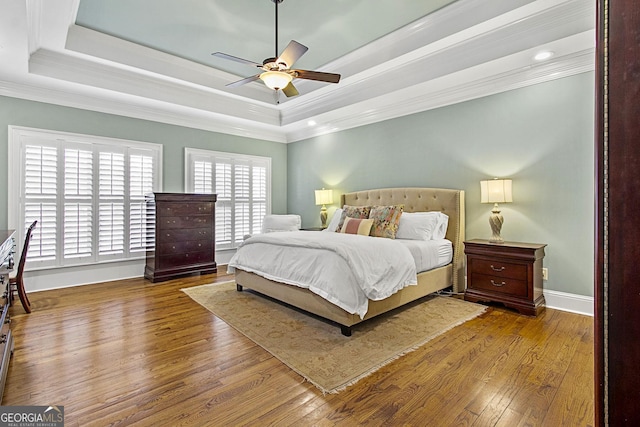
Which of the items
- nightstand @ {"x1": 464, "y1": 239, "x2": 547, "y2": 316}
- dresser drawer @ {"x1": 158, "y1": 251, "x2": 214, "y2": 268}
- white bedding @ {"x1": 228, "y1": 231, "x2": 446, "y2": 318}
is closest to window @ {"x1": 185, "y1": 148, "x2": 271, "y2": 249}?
dresser drawer @ {"x1": 158, "y1": 251, "x2": 214, "y2": 268}

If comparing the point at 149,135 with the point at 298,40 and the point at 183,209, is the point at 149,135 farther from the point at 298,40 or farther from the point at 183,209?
the point at 298,40

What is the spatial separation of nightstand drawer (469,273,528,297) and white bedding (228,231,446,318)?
554mm

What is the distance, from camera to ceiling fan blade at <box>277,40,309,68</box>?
267 centimetres

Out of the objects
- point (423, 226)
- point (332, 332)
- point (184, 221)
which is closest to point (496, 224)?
point (423, 226)

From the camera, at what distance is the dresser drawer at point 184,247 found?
15.8 ft

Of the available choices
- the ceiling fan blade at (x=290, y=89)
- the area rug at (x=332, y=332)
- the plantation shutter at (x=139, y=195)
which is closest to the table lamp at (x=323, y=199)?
the area rug at (x=332, y=332)

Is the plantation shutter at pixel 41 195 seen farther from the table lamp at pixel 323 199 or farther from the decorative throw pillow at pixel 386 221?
the decorative throw pillow at pixel 386 221

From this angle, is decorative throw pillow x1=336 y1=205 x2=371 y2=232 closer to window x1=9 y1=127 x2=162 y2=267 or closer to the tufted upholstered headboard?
the tufted upholstered headboard

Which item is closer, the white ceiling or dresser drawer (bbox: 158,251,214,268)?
the white ceiling

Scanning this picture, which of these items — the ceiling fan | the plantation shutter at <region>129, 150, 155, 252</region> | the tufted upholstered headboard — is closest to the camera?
the ceiling fan

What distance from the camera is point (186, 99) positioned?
4883mm

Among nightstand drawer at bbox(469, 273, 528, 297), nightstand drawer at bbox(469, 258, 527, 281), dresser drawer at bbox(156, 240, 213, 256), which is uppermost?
dresser drawer at bbox(156, 240, 213, 256)

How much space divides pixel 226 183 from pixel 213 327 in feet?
11.4
